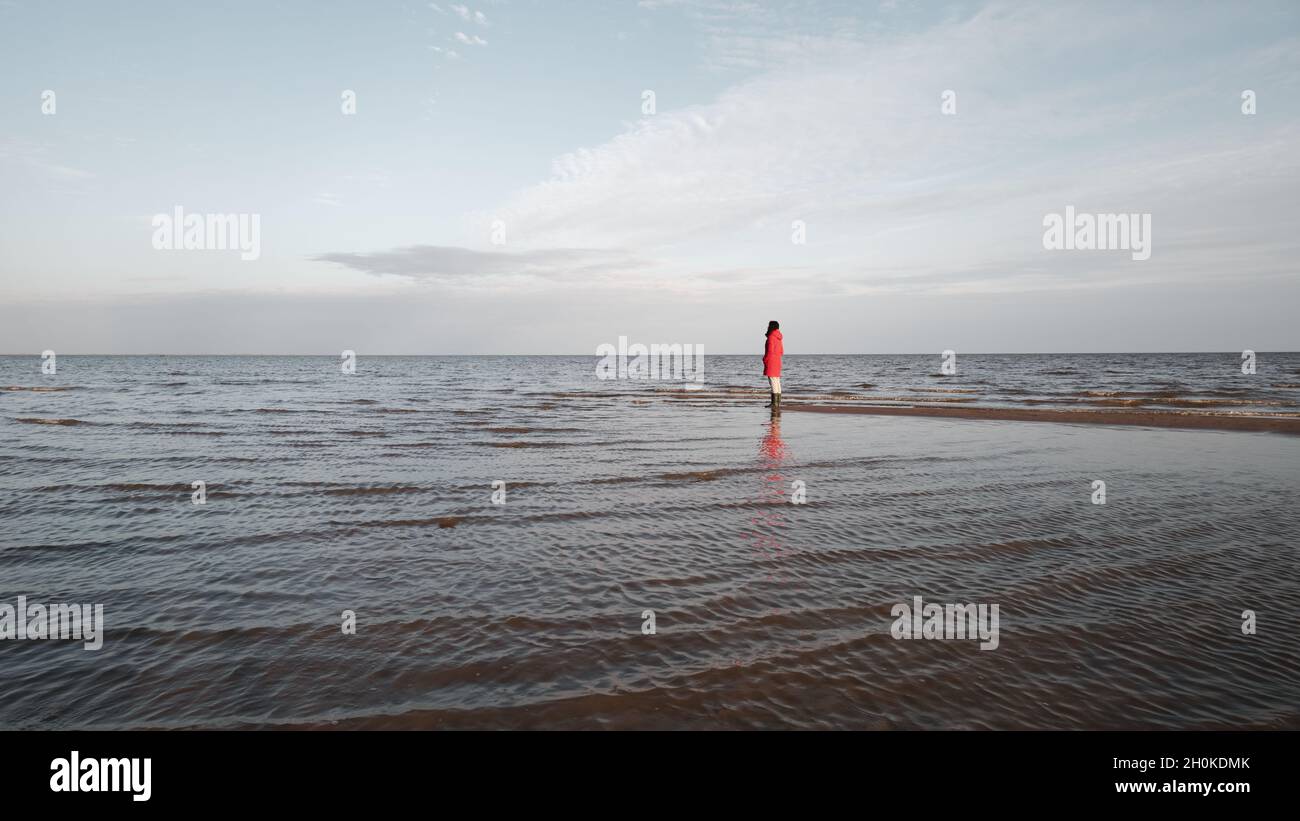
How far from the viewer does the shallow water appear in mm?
4113

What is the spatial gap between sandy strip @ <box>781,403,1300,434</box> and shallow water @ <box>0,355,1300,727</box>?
6.15 metres

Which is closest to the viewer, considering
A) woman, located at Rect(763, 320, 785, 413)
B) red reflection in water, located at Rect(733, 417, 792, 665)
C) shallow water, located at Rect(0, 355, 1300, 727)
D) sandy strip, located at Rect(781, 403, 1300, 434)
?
shallow water, located at Rect(0, 355, 1300, 727)

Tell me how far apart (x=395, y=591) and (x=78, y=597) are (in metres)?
3.04

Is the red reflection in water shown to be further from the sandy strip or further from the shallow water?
the sandy strip

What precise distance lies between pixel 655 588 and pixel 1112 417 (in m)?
22.5

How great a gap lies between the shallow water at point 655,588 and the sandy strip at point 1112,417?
20.2 ft

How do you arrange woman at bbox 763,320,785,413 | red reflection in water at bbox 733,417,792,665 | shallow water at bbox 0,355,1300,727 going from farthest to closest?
woman at bbox 763,320,785,413
red reflection in water at bbox 733,417,792,665
shallow water at bbox 0,355,1300,727

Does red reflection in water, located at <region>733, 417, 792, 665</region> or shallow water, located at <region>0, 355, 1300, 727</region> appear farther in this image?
red reflection in water, located at <region>733, 417, 792, 665</region>

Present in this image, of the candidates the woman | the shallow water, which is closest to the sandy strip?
the woman

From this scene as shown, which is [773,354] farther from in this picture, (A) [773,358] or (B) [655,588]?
(B) [655,588]

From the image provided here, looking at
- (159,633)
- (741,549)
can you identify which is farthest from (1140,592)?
(159,633)

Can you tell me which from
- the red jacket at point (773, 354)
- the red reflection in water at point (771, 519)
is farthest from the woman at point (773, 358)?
the red reflection in water at point (771, 519)

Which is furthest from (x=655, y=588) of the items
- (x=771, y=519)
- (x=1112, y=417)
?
(x=1112, y=417)
